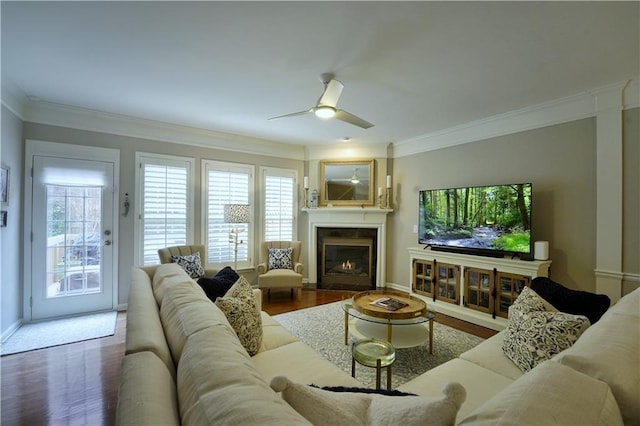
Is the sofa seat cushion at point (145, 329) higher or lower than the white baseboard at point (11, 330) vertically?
higher

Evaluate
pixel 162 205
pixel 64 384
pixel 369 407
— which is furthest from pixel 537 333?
pixel 162 205

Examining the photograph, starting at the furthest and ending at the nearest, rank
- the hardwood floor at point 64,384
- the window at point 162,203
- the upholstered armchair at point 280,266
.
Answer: the upholstered armchair at point 280,266, the window at point 162,203, the hardwood floor at point 64,384

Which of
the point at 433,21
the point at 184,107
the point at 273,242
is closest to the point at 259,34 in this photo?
the point at 433,21

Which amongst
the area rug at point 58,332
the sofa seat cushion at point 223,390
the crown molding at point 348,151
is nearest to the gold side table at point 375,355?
the sofa seat cushion at point 223,390

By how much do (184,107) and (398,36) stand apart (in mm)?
2659

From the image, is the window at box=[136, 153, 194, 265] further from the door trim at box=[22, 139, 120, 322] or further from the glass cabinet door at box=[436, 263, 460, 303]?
the glass cabinet door at box=[436, 263, 460, 303]

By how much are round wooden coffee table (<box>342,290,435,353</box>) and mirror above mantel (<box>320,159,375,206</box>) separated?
2502 mm

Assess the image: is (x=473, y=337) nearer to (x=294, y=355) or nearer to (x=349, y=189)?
(x=294, y=355)

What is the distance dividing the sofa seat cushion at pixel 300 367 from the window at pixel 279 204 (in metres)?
3.28

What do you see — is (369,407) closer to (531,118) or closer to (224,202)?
(531,118)

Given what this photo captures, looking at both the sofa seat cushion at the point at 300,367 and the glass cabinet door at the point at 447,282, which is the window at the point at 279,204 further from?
the sofa seat cushion at the point at 300,367

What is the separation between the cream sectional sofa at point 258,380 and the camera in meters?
0.71

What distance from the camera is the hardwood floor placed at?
191cm

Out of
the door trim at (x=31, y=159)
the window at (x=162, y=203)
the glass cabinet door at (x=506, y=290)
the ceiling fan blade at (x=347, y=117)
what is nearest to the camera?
the ceiling fan blade at (x=347, y=117)
